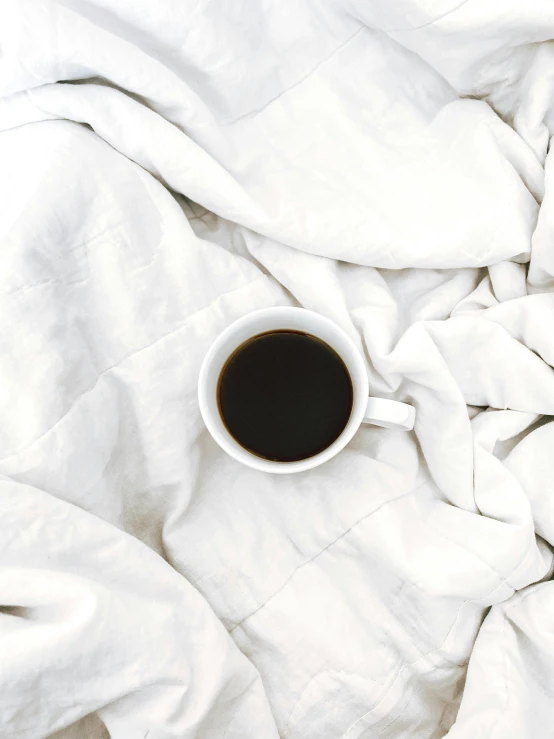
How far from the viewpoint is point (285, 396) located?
0.54 metres

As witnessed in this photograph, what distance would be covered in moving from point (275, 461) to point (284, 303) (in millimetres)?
152

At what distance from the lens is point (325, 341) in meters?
0.52

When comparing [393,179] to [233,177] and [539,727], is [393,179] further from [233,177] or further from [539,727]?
[539,727]

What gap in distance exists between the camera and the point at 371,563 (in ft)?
1.71

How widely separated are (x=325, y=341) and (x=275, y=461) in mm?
111

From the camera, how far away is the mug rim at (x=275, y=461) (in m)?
0.47

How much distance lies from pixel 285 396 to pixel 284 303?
90 millimetres

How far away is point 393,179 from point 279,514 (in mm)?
325

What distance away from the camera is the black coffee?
52cm

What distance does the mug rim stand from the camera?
1.54 ft

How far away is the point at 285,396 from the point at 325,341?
6 centimetres

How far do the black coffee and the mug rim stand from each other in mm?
13

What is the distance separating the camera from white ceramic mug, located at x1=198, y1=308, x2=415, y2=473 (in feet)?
1.55

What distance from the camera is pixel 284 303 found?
22.2 inches
